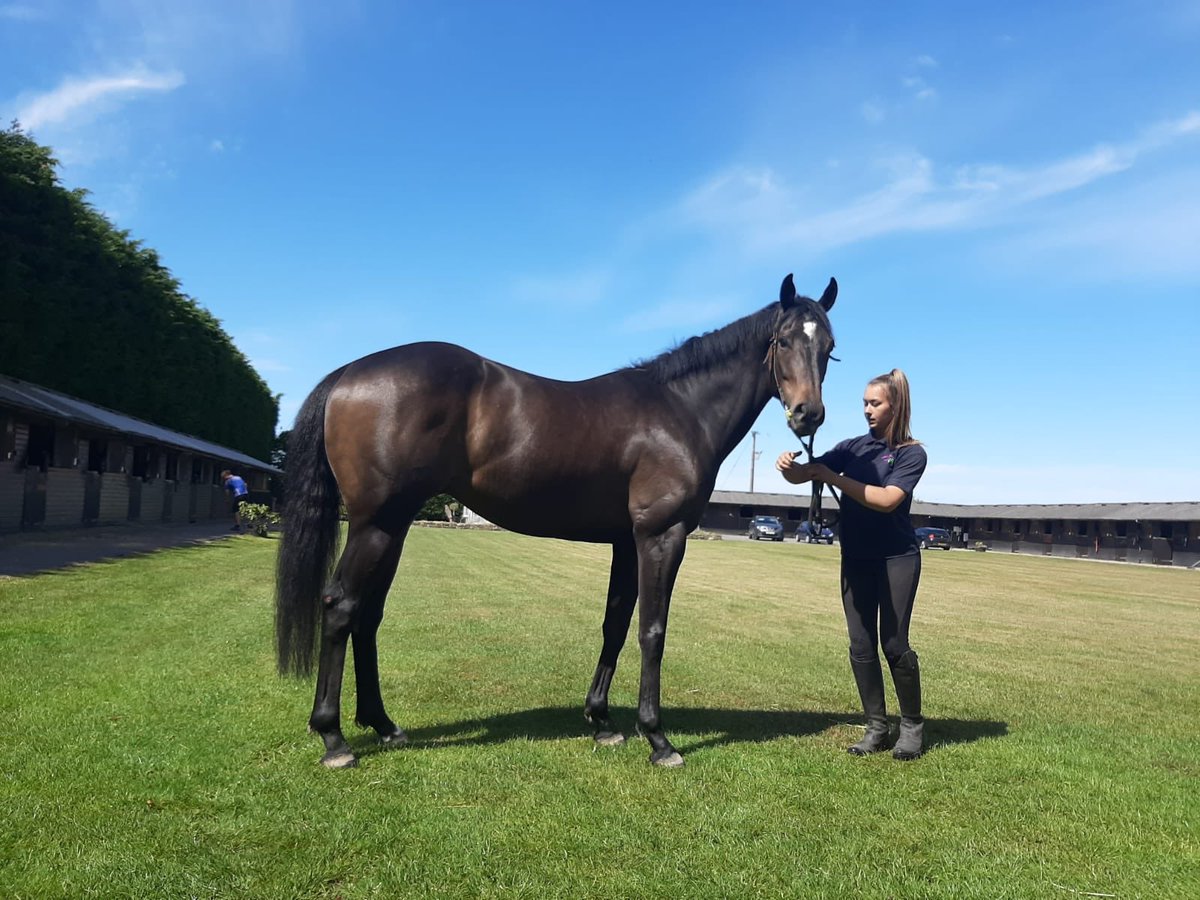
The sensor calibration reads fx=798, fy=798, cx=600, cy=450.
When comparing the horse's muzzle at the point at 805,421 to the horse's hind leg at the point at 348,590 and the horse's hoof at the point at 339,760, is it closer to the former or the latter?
the horse's hind leg at the point at 348,590

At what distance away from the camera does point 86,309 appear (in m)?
29.2

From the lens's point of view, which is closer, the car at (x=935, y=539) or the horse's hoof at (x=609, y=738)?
the horse's hoof at (x=609, y=738)

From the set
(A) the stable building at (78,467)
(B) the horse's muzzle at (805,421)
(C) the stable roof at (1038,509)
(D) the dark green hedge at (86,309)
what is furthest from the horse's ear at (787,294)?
(C) the stable roof at (1038,509)

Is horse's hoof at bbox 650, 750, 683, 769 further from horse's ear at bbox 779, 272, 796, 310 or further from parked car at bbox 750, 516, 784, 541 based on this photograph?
parked car at bbox 750, 516, 784, 541

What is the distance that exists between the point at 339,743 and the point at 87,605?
6.31 metres

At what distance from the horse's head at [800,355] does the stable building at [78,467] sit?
54.5 ft

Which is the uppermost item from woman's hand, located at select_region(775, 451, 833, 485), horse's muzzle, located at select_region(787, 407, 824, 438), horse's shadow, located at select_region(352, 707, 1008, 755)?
horse's muzzle, located at select_region(787, 407, 824, 438)

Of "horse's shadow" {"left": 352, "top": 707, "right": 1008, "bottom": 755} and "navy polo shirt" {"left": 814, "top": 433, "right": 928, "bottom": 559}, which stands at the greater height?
"navy polo shirt" {"left": 814, "top": 433, "right": 928, "bottom": 559}

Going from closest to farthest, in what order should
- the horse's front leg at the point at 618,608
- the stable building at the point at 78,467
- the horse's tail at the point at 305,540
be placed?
the horse's tail at the point at 305,540, the horse's front leg at the point at 618,608, the stable building at the point at 78,467

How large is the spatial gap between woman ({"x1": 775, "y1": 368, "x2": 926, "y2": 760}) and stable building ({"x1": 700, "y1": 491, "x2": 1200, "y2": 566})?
156ft

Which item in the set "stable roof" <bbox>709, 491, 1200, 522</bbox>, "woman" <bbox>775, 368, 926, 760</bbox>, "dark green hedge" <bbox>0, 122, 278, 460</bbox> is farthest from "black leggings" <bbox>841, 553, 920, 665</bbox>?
"stable roof" <bbox>709, 491, 1200, 522</bbox>

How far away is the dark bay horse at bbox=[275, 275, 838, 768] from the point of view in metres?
4.48

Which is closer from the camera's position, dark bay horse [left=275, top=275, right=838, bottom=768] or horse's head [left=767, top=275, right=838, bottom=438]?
dark bay horse [left=275, top=275, right=838, bottom=768]

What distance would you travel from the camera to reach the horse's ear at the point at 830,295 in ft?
17.1
